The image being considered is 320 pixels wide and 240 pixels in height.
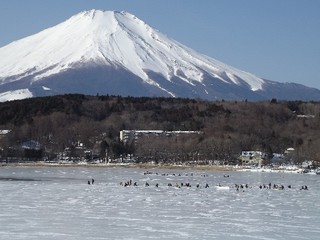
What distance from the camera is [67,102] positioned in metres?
129

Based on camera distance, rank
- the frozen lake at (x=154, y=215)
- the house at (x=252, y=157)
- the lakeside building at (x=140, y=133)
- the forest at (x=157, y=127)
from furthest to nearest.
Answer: the lakeside building at (x=140, y=133)
the forest at (x=157, y=127)
the house at (x=252, y=157)
the frozen lake at (x=154, y=215)

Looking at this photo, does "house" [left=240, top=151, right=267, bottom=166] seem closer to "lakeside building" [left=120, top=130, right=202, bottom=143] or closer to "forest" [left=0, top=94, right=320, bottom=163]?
"forest" [left=0, top=94, right=320, bottom=163]

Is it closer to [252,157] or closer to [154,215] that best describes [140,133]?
[252,157]

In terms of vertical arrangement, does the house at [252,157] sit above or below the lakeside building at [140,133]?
below

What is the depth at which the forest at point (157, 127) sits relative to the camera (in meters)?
96.3

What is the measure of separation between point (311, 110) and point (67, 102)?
142 feet

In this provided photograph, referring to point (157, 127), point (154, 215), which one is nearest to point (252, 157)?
point (157, 127)

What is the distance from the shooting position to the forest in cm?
9631

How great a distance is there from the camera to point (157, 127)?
120 meters

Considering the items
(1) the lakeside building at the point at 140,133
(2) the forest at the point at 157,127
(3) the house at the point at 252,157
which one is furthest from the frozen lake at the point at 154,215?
(1) the lakeside building at the point at 140,133

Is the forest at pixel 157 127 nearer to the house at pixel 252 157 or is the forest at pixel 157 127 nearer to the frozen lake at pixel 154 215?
the house at pixel 252 157

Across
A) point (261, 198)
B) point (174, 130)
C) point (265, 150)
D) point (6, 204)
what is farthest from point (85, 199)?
point (174, 130)

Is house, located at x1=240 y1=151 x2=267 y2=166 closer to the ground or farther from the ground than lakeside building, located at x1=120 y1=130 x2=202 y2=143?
closer to the ground

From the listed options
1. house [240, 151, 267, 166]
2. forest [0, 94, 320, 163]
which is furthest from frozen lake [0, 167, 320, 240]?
forest [0, 94, 320, 163]
